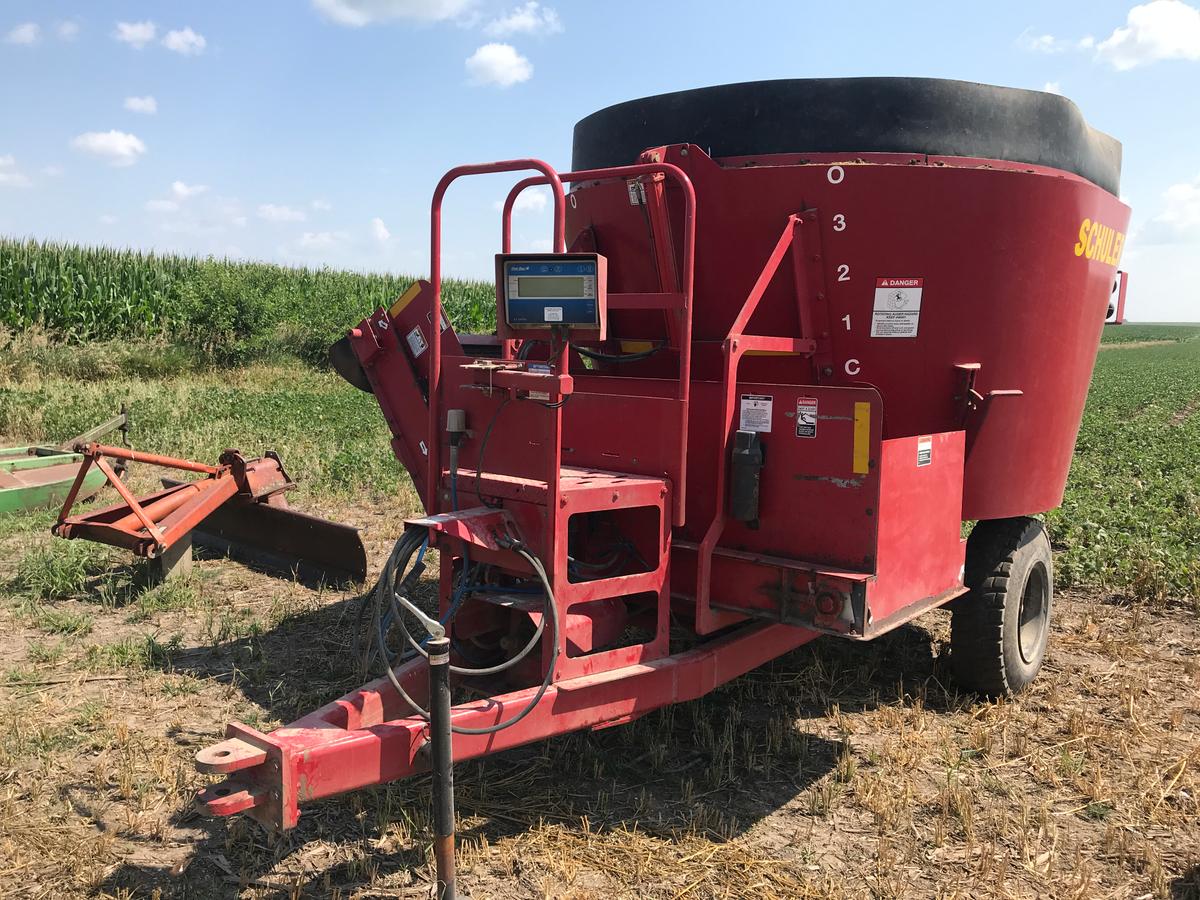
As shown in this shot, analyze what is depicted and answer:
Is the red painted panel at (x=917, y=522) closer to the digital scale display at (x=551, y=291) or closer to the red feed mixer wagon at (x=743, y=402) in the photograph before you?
the red feed mixer wagon at (x=743, y=402)

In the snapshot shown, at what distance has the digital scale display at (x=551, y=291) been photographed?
9.57 ft

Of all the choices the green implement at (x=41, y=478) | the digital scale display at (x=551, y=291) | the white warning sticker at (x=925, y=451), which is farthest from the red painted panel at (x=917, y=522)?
the green implement at (x=41, y=478)

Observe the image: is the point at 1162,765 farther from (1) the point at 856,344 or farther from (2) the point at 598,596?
(2) the point at 598,596

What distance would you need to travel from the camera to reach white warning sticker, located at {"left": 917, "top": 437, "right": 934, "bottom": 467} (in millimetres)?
3678

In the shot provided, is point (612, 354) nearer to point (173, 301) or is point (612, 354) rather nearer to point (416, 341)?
point (416, 341)

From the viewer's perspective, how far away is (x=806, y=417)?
3533 mm

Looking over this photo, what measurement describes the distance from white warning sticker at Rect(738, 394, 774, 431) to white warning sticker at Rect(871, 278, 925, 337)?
723 millimetres

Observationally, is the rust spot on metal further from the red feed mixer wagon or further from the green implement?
the green implement

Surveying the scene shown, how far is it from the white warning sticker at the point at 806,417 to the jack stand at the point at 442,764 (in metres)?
1.58

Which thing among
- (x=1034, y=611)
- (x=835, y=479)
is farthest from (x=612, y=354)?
(x=1034, y=611)

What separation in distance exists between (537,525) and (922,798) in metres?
1.84

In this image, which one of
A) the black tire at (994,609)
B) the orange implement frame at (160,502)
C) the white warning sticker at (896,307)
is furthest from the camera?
the orange implement frame at (160,502)

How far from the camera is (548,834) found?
334 centimetres

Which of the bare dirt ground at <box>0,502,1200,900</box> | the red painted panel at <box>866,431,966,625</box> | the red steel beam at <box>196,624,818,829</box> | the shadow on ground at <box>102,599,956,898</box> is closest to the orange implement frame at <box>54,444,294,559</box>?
the bare dirt ground at <box>0,502,1200,900</box>
